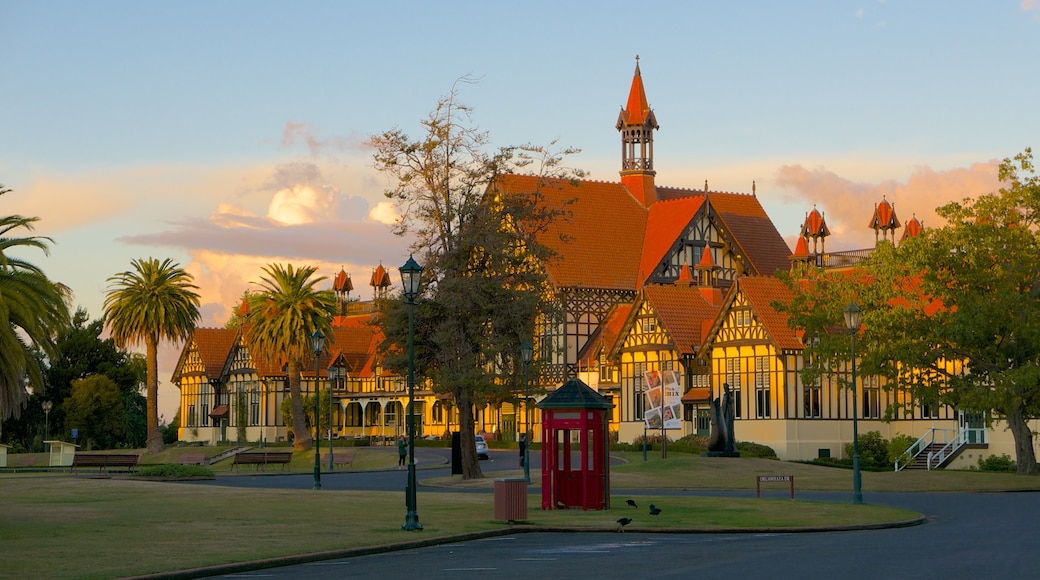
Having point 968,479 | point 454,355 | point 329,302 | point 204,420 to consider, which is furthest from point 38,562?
point 204,420

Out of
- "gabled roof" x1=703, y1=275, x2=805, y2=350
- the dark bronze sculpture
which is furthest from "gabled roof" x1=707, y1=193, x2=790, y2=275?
the dark bronze sculpture

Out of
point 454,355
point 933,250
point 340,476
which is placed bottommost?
point 340,476

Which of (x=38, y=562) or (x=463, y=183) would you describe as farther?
(x=463, y=183)

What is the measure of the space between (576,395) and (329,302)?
56.8m

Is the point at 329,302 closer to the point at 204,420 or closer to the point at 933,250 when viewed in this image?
the point at 204,420

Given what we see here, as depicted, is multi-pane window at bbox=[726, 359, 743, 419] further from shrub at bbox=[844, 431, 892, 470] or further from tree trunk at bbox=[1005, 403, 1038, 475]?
tree trunk at bbox=[1005, 403, 1038, 475]

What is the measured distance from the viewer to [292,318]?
283 ft

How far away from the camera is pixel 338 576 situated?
19594mm

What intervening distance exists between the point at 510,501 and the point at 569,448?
4.52 meters

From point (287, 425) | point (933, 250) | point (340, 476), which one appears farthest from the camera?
point (287, 425)

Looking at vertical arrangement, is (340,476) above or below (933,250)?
below

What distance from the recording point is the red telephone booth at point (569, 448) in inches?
1270

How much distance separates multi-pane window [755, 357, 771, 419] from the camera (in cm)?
7206

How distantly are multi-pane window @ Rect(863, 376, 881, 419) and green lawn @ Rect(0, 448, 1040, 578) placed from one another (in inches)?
940
